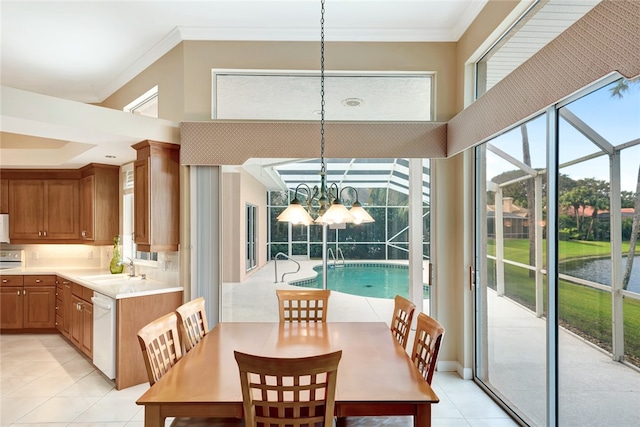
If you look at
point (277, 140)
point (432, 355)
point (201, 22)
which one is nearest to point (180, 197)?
point (277, 140)

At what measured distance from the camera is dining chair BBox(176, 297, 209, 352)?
225cm

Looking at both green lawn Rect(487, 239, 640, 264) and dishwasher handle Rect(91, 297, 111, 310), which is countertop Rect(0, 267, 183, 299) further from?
green lawn Rect(487, 239, 640, 264)

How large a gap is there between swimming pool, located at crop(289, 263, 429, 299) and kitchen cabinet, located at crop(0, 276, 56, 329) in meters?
3.28

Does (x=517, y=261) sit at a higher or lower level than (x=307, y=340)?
higher

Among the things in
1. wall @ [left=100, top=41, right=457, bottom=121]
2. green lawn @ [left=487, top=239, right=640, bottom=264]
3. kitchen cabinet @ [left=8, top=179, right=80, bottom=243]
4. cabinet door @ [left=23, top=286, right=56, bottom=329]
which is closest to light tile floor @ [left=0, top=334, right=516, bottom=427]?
cabinet door @ [left=23, top=286, right=56, bottom=329]

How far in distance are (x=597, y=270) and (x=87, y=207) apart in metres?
5.46

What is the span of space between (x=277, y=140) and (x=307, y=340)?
6.55ft

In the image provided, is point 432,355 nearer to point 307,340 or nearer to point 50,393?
point 307,340

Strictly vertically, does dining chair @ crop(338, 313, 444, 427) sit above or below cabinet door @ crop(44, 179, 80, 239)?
below

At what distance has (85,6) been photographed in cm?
312

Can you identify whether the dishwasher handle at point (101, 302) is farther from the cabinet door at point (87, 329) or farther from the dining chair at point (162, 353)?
the dining chair at point (162, 353)

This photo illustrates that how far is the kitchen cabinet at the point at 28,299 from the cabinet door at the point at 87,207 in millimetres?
717

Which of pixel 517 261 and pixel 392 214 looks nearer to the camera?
pixel 517 261

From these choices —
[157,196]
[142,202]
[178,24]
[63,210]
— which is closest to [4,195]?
[63,210]
